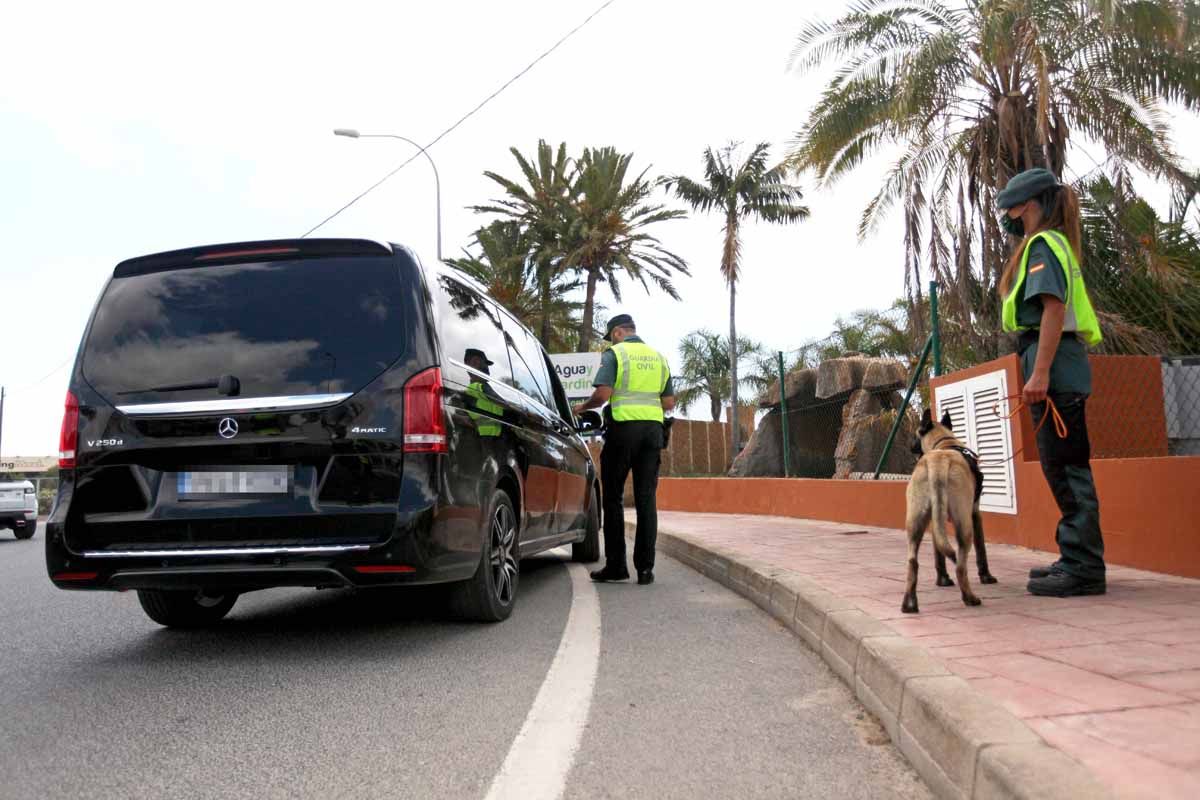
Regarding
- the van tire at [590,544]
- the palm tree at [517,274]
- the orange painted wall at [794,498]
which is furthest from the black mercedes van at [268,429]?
the palm tree at [517,274]

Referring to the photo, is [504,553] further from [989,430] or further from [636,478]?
[989,430]

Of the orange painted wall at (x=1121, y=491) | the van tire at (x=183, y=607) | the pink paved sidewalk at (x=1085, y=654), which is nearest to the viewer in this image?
the pink paved sidewalk at (x=1085, y=654)

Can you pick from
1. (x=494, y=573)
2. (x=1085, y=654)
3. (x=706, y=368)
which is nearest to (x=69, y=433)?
(x=494, y=573)

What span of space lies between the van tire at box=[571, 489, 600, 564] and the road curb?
360cm

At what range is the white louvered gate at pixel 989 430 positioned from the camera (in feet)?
23.1

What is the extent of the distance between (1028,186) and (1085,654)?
249 cm

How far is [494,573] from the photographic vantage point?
16.4 feet

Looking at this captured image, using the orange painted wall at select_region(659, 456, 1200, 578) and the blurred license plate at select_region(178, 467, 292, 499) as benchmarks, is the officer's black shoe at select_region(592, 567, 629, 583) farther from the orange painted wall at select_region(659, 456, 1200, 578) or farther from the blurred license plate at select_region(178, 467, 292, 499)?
the blurred license plate at select_region(178, 467, 292, 499)

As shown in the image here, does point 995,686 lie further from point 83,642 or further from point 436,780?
point 83,642

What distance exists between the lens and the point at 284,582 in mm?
4020

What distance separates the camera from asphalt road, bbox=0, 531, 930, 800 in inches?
105

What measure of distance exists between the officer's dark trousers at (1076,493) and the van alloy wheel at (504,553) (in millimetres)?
2817

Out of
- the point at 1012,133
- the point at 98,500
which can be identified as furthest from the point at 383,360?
the point at 1012,133

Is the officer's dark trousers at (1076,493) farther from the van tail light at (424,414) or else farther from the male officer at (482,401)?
the van tail light at (424,414)
